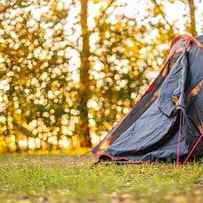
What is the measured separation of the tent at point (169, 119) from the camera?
8.59 m

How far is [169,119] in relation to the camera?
8.84m

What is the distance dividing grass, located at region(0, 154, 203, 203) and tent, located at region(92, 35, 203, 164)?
787mm

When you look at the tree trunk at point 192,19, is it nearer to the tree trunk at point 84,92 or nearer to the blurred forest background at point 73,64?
the blurred forest background at point 73,64

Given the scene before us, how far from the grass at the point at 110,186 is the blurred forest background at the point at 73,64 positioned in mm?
6130

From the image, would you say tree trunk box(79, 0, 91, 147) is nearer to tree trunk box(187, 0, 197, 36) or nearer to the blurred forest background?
the blurred forest background

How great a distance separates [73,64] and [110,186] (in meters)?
8.59

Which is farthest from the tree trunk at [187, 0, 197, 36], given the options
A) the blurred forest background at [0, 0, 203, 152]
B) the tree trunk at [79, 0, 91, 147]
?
the tree trunk at [79, 0, 91, 147]

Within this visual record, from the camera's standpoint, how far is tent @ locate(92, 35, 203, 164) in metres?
8.59

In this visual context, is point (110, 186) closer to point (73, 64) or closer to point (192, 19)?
point (73, 64)

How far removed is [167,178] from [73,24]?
27.8ft

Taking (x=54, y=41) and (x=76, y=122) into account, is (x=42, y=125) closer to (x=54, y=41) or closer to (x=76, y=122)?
(x=76, y=122)

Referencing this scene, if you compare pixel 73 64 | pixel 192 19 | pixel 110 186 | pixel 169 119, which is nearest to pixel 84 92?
pixel 73 64

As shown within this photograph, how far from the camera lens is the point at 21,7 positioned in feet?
46.0

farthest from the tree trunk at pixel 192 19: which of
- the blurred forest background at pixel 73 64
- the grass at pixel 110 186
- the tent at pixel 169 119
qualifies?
the grass at pixel 110 186
